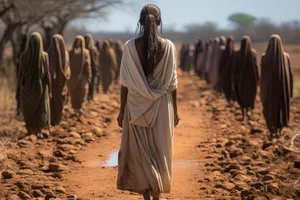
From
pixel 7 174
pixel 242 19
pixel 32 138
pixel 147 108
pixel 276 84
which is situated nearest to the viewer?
pixel 147 108

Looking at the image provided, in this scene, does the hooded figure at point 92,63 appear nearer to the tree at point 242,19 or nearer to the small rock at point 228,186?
the small rock at point 228,186

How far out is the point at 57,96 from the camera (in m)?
12.0

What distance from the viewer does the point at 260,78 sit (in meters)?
11.0

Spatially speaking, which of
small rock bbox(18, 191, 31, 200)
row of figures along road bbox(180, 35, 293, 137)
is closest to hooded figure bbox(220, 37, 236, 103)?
row of figures along road bbox(180, 35, 293, 137)

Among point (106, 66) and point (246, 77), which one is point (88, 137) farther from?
point (106, 66)

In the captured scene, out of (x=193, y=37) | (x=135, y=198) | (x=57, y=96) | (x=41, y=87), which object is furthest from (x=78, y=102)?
(x=193, y=37)

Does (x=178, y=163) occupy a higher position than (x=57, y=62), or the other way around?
(x=57, y=62)

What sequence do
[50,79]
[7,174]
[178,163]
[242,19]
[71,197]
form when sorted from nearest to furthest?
1. [71,197]
2. [7,174]
3. [178,163]
4. [50,79]
5. [242,19]

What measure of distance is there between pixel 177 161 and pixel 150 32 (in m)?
3.51

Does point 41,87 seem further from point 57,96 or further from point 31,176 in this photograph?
point 31,176

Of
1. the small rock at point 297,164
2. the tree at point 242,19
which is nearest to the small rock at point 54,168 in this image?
the small rock at point 297,164

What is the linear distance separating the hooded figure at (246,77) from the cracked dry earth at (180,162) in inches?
17.6

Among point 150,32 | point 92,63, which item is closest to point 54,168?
point 150,32

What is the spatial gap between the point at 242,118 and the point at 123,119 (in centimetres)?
758
